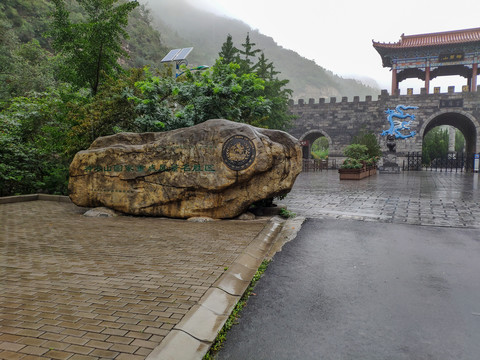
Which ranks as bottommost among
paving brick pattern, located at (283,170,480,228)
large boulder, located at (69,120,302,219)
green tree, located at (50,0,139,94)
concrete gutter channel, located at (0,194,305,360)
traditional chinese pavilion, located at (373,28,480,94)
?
paving brick pattern, located at (283,170,480,228)

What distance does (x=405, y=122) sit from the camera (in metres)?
29.5

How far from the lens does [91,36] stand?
32.4 feet

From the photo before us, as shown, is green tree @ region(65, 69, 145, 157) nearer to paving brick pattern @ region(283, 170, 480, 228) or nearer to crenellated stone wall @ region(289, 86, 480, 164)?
paving brick pattern @ region(283, 170, 480, 228)

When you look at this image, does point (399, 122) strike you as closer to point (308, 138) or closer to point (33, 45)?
point (308, 138)

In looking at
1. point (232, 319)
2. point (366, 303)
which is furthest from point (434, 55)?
point (232, 319)

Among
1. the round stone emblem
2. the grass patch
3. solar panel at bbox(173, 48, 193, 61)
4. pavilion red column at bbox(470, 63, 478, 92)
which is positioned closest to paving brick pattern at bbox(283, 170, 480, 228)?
the round stone emblem

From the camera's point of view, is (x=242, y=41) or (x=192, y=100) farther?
(x=242, y=41)

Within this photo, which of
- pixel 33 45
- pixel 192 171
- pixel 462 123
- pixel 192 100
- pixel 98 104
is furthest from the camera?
pixel 462 123

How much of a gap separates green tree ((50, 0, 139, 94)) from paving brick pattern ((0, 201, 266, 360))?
20.6 feet

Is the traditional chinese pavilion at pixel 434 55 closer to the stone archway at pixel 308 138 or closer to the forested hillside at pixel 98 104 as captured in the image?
the stone archway at pixel 308 138

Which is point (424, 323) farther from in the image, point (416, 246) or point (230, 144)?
point (230, 144)

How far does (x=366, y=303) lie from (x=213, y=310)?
1409 millimetres

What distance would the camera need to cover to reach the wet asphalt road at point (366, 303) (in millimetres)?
2344

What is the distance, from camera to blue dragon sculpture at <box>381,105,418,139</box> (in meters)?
29.2
